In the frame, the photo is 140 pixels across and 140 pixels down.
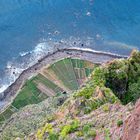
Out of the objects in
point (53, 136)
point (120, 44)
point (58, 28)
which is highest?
point (58, 28)

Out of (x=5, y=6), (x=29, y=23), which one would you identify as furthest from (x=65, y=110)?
(x=5, y=6)

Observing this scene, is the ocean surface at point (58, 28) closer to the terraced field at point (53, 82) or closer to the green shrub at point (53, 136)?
the terraced field at point (53, 82)

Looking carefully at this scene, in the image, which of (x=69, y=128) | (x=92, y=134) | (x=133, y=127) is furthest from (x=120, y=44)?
(x=133, y=127)

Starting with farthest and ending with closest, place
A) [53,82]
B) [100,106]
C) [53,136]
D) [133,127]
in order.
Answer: [53,82]
[100,106]
[53,136]
[133,127]

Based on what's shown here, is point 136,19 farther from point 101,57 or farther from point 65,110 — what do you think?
point 65,110

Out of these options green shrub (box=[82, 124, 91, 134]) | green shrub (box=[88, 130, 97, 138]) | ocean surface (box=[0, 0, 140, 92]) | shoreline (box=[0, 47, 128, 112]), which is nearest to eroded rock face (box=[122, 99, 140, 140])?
green shrub (box=[88, 130, 97, 138])

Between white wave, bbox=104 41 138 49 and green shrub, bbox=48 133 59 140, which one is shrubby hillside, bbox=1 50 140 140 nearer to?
green shrub, bbox=48 133 59 140

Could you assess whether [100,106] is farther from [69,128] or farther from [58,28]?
[58,28]
